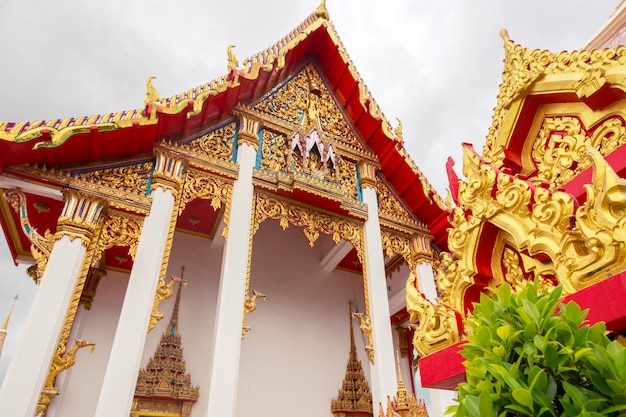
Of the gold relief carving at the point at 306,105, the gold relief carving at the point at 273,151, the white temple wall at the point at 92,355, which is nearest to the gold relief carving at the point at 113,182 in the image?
the gold relief carving at the point at 273,151

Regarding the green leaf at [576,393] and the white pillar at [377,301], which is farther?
the white pillar at [377,301]

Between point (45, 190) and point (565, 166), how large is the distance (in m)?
4.74

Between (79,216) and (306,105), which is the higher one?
(306,105)

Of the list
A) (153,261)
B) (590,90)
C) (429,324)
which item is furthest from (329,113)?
(429,324)

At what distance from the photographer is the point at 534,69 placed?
2.34 meters

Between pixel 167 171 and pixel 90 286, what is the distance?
2.55m

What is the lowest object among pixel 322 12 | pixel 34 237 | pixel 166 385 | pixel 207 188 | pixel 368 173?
pixel 166 385

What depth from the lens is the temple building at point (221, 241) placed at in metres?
3.99

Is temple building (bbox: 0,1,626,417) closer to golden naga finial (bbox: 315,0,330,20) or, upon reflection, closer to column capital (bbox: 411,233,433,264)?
column capital (bbox: 411,233,433,264)

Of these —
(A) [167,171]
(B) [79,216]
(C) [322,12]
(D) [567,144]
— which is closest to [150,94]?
(A) [167,171]

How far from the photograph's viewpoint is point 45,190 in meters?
4.29

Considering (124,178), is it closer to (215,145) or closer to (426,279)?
(215,145)

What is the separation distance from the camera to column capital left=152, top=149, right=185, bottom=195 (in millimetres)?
4836

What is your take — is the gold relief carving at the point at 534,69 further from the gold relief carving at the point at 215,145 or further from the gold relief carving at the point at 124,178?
the gold relief carving at the point at 124,178
